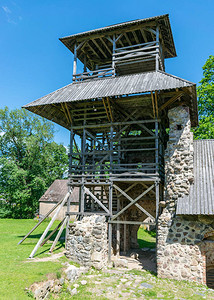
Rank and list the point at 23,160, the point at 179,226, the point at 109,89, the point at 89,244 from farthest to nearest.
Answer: the point at 23,160 < the point at 109,89 < the point at 89,244 < the point at 179,226

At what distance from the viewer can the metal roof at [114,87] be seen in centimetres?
1102

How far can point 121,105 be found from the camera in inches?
516

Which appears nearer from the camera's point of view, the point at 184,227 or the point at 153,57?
the point at 184,227

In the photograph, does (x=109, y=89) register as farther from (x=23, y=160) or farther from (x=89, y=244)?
(x=23, y=160)

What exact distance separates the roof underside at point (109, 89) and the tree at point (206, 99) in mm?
4166

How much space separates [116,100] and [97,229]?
6182 millimetres

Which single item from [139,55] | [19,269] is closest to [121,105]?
[139,55]

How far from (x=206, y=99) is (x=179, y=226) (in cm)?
1258

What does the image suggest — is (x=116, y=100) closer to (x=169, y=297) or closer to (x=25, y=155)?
(x=169, y=297)

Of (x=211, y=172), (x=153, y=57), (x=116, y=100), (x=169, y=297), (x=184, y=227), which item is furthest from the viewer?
(x=153, y=57)

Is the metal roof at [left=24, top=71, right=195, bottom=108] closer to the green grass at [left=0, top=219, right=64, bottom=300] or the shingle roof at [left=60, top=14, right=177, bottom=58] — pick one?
the shingle roof at [left=60, top=14, right=177, bottom=58]

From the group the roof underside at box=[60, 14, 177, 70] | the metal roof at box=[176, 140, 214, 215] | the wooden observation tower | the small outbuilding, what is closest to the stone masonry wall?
the metal roof at box=[176, 140, 214, 215]

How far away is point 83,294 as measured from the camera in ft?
25.8

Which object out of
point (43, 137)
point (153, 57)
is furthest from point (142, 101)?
point (43, 137)
